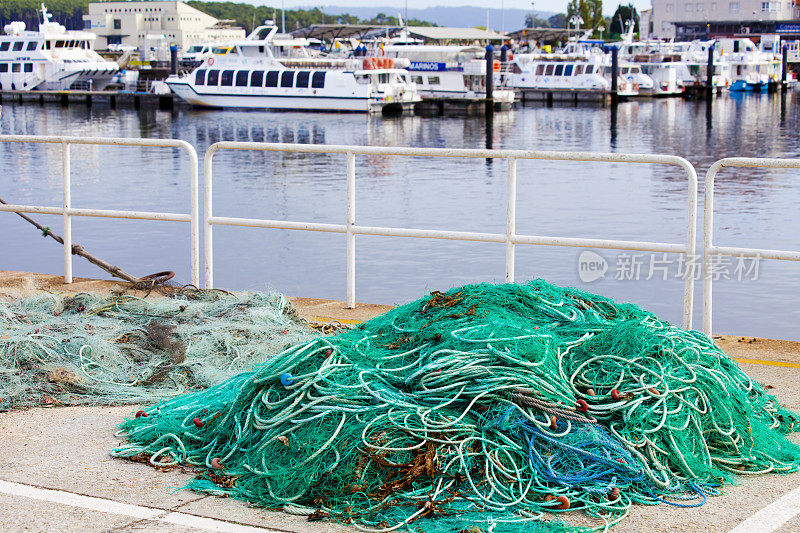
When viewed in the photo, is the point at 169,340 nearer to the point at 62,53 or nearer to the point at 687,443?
the point at 687,443

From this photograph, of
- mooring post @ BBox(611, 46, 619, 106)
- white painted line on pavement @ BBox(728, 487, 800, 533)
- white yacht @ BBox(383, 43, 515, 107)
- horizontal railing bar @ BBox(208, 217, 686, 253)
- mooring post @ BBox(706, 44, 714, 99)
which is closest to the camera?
white painted line on pavement @ BBox(728, 487, 800, 533)

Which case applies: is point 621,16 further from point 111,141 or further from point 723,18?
point 111,141

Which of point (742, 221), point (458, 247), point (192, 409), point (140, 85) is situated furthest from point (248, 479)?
point (140, 85)

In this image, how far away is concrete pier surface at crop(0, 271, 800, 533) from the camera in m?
3.61

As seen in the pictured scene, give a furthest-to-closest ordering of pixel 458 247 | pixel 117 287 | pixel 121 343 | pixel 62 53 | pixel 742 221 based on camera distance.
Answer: pixel 62 53 → pixel 742 221 → pixel 458 247 → pixel 117 287 → pixel 121 343

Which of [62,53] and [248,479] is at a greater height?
[62,53]

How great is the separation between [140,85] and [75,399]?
2790 inches

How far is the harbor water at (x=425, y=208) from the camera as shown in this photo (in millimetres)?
14194

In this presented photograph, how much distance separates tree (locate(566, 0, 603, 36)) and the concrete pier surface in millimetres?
153397

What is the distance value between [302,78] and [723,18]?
104745mm

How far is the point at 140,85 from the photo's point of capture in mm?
72562

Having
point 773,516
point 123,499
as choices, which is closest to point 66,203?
point 123,499

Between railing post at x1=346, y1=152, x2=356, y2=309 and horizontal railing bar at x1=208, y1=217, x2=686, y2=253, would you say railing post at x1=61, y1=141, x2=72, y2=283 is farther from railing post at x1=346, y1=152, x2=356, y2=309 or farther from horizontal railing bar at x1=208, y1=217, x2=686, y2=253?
railing post at x1=346, y1=152, x2=356, y2=309

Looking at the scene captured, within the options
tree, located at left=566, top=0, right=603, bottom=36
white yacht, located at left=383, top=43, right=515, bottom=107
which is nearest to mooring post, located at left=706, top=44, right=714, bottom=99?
white yacht, located at left=383, top=43, right=515, bottom=107
